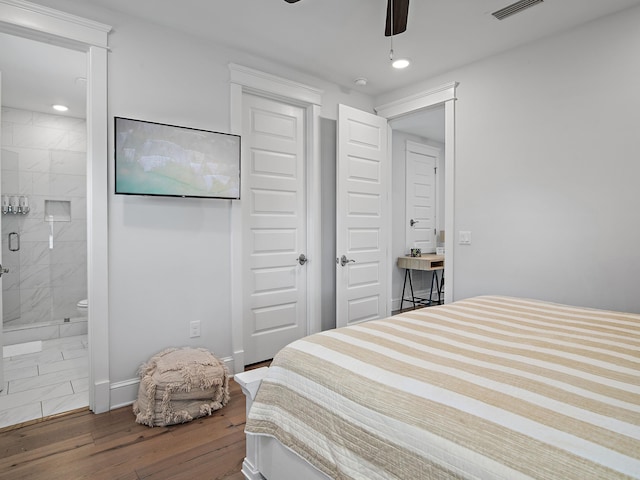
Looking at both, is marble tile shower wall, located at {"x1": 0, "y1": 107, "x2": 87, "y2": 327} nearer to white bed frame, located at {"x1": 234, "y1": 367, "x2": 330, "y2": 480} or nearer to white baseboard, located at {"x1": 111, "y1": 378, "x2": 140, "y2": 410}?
white baseboard, located at {"x1": 111, "y1": 378, "x2": 140, "y2": 410}

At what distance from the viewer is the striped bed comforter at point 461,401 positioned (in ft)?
2.82

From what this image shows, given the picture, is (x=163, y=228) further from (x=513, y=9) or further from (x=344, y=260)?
(x=513, y=9)

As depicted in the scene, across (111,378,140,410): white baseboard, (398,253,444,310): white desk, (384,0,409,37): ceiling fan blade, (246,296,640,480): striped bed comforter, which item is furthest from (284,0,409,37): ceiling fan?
(398,253,444,310): white desk

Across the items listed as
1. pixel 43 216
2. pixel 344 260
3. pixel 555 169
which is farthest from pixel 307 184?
pixel 43 216

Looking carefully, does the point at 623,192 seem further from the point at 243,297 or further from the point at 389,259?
the point at 243,297

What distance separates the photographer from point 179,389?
2.35 meters

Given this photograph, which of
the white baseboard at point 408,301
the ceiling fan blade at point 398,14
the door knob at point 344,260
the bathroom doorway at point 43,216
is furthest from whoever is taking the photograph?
the white baseboard at point 408,301

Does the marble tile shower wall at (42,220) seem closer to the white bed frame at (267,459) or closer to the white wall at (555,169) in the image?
the white bed frame at (267,459)

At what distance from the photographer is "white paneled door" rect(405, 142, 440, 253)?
579cm

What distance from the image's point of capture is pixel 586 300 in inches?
106

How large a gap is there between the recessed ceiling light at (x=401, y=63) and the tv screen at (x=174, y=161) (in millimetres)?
1506

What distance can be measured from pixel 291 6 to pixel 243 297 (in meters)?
2.19

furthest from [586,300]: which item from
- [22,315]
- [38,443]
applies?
[22,315]

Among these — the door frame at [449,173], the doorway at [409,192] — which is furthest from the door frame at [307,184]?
the doorway at [409,192]
